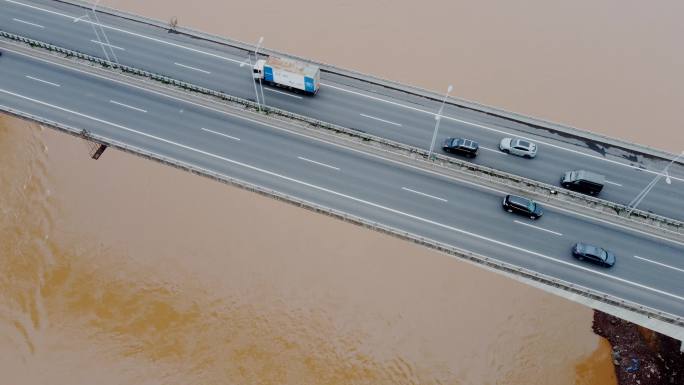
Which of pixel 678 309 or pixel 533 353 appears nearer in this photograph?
pixel 678 309

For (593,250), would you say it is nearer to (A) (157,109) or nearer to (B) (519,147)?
(B) (519,147)

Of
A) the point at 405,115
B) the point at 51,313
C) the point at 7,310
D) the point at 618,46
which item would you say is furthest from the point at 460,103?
the point at 7,310

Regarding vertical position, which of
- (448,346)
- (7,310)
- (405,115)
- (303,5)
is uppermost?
(303,5)

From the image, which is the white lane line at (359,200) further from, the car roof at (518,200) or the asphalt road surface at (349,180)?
the car roof at (518,200)

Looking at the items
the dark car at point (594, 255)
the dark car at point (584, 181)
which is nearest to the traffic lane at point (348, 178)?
the dark car at point (594, 255)

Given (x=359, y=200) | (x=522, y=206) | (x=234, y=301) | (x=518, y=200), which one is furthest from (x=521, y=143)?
(x=234, y=301)

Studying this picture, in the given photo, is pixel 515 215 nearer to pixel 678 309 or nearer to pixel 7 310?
pixel 678 309

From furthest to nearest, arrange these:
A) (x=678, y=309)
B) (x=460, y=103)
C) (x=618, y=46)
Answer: (x=618, y=46), (x=460, y=103), (x=678, y=309)

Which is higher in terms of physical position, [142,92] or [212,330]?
[142,92]
